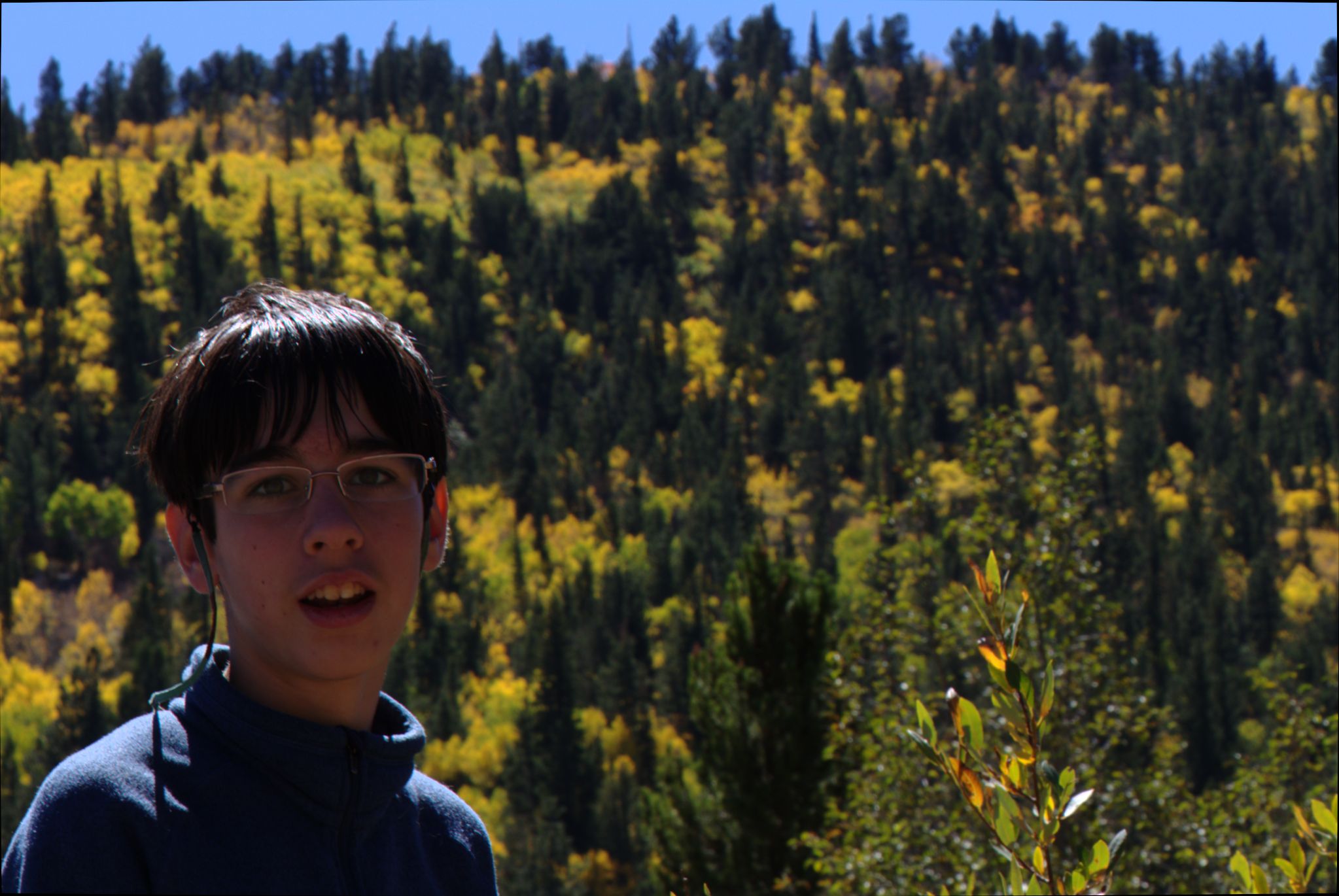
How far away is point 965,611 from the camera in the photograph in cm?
1472

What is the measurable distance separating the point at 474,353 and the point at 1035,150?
199 ft

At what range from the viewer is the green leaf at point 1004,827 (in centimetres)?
170

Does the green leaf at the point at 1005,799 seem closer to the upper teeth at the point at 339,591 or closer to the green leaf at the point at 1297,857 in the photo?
the green leaf at the point at 1297,857

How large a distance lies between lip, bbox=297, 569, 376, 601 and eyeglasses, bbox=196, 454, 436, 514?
0.09m

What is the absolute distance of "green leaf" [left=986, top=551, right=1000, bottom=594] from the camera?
6.18ft

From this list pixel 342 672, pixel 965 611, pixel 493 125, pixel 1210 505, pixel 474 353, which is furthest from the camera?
pixel 493 125

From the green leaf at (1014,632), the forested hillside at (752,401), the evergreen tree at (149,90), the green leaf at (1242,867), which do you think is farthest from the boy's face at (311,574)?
the evergreen tree at (149,90)

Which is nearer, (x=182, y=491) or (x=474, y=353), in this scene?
(x=182, y=491)

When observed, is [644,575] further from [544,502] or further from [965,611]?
[965,611]

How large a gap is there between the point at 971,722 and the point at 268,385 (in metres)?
0.91

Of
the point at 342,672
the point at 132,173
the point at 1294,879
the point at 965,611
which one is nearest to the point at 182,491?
the point at 342,672

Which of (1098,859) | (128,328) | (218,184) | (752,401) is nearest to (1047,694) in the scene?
(1098,859)

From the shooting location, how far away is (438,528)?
2.17 metres

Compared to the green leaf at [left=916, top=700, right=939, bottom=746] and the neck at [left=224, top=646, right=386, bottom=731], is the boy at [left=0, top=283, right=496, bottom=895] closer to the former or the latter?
the neck at [left=224, top=646, right=386, bottom=731]
